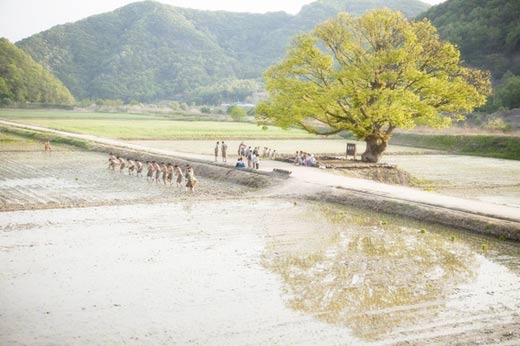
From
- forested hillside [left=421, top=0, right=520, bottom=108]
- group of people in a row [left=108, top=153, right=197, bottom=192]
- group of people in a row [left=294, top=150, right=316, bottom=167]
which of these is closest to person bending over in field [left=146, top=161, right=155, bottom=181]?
group of people in a row [left=108, top=153, right=197, bottom=192]

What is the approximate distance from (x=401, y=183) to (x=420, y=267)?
16368mm

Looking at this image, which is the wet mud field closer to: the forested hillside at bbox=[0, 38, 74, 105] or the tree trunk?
the tree trunk

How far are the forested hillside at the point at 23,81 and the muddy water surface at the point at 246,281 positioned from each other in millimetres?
109505

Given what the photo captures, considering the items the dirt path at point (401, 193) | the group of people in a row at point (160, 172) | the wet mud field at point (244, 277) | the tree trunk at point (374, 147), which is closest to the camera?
the wet mud field at point (244, 277)

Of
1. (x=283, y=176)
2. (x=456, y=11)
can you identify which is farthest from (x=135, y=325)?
(x=456, y=11)

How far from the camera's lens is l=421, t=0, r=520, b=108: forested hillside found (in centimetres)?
8775

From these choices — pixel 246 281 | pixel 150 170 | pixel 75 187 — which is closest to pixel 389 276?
pixel 246 281

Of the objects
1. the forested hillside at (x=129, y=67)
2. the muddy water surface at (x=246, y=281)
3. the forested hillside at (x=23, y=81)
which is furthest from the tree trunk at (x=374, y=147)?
the forested hillside at (x=129, y=67)

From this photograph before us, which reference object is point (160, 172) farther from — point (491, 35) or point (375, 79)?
point (491, 35)

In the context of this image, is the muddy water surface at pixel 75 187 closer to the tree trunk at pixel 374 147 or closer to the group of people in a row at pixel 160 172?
the group of people in a row at pixel 160 172

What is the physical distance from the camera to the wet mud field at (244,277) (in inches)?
356

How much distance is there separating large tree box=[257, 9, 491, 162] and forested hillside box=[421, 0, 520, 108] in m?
56.1

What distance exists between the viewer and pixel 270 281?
11.7 meters

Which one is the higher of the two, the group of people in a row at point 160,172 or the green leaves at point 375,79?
the green leaves at point 375,79
